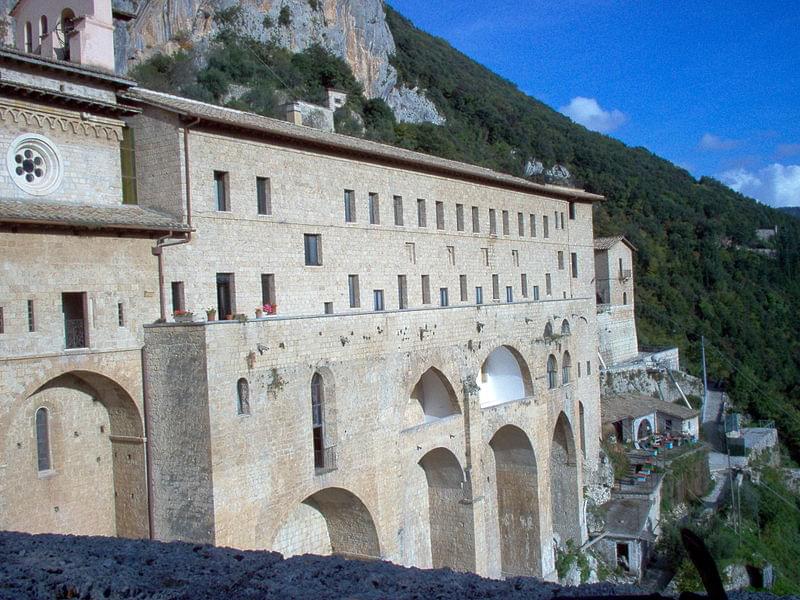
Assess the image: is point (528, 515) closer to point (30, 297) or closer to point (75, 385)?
point (75, 385)

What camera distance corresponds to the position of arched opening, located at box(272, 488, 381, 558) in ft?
61.5

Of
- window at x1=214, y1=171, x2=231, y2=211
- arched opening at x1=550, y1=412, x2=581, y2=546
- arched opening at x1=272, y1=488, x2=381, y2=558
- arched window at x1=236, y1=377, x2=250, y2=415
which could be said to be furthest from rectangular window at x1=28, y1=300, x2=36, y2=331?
arched opening at x1=550, y1=412, x2=581, y2=546

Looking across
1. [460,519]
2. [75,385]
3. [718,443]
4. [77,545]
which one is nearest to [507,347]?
[460,519]

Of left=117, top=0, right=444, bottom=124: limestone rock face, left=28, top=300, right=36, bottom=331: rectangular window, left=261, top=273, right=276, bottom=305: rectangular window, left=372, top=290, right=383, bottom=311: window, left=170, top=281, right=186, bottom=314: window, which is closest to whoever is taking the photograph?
left=28, top=300, right=36, bottom=331: rectangular window

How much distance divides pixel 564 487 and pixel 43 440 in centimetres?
2105

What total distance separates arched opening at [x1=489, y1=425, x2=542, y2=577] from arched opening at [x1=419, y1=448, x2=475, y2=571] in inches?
147

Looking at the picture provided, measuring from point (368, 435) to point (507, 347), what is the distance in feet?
29.0

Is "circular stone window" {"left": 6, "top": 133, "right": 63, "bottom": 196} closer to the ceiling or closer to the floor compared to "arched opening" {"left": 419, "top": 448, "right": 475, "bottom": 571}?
closer to the ceiling

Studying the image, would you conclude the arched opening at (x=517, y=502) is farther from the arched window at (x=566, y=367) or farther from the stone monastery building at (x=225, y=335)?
the arched window at (x=566, y=367)

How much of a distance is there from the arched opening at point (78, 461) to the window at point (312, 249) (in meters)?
7.35

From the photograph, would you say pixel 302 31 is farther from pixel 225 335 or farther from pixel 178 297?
pixel 225 335

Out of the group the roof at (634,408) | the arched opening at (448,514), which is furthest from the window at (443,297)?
the roof at (634,408)

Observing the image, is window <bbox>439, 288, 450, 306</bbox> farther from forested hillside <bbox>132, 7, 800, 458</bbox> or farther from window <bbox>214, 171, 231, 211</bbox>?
forested hillside <bbox>132, 7, 800, 458</bbox>

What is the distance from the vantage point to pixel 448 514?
23891mm
